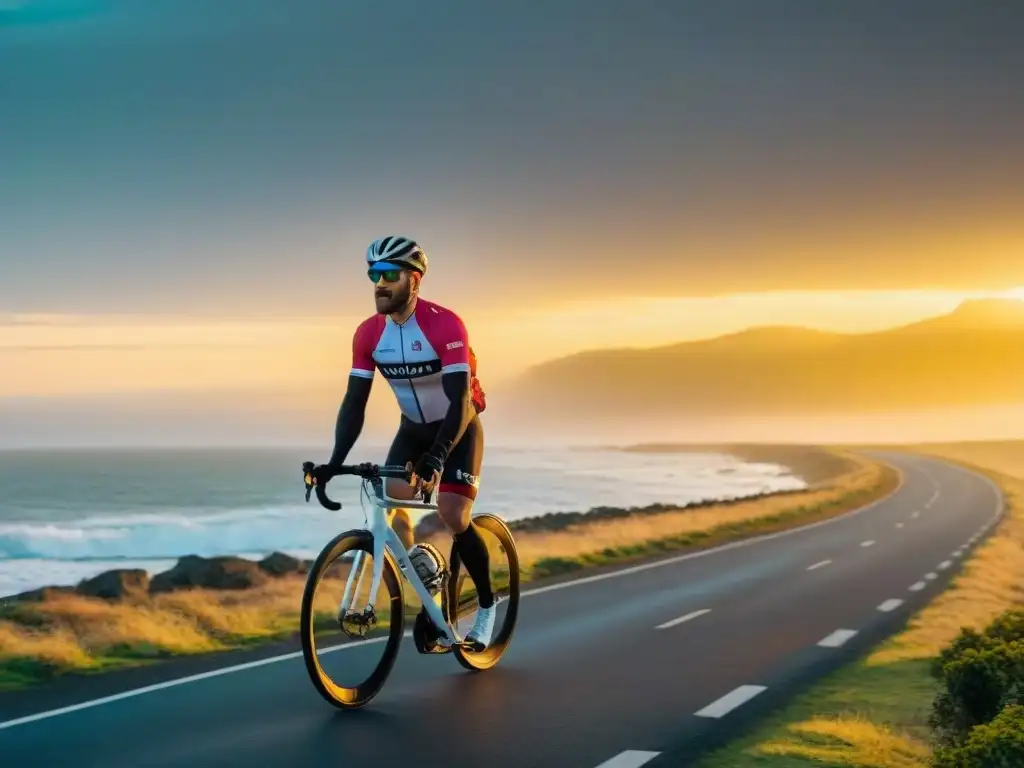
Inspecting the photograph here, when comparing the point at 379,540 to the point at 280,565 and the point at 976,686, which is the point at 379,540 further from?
the point at 280,565

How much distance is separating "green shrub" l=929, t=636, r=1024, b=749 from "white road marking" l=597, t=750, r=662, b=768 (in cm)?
191

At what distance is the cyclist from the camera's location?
7902 millimetres

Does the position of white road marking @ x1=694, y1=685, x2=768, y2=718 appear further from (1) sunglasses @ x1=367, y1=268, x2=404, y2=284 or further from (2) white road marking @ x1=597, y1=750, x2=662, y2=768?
(1) sunglasses @ x1=367, y1=268, x2=404, y2=284

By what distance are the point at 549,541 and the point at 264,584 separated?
778cm

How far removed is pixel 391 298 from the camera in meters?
Result: 7.90

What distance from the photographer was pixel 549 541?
2614cm

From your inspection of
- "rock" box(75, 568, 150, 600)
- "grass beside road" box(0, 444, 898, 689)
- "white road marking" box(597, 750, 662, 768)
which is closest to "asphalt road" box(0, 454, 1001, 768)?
"white road marking" box(597, 750, 662, 768)

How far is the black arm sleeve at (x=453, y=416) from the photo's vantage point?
7.84 metres

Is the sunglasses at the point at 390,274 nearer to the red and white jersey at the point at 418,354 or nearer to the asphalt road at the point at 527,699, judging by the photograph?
the red and white jersey at the point at 418,354

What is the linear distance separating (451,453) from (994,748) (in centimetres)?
374

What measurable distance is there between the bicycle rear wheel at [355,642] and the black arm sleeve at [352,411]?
57 cm

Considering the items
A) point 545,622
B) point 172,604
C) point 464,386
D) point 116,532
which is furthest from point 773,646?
point 116,532

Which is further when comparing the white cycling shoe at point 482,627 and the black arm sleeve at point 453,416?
the white cycling shoe at point 482,627

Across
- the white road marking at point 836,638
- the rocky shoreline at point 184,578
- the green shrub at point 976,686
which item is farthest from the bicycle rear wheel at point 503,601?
the rocky shoreline at point 184,578
